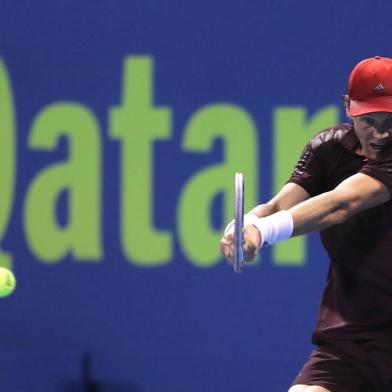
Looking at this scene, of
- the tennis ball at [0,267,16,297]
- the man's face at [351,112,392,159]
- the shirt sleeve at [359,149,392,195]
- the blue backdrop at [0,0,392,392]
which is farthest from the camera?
the blue backdrop at [0,0,392,392]

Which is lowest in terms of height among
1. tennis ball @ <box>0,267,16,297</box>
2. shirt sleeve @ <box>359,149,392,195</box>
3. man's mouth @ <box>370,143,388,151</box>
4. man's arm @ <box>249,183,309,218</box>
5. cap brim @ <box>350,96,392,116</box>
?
tennis ball @ <box>0,267,16,297</box>

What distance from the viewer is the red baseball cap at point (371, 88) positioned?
3.65 meters

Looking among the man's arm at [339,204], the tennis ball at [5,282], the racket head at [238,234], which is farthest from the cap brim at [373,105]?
the tennis ball at [5,282]

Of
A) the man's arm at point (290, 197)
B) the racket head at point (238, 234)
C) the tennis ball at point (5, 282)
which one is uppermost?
the man's arm at point (290, 197)

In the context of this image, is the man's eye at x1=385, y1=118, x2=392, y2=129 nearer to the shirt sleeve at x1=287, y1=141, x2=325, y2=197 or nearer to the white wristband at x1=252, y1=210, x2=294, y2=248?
the shirt sleeve at x1=287, y1=141, x2=325, y2=197

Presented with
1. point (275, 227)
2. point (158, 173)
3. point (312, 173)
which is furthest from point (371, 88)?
point (158, 173)

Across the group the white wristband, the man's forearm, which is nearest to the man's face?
the man's forearm

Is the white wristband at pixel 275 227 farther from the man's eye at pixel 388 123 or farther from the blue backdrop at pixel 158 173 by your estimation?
the blue backdrop at pixel 158 173

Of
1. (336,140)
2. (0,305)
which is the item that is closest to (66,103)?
(0,305)

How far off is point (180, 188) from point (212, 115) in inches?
16.2

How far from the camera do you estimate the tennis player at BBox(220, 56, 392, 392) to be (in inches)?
145

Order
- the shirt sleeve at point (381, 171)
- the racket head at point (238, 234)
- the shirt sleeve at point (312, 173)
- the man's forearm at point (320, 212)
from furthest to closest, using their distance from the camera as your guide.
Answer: the shirt sleeve at point (312, 173) < the shirt sleeve at point (381, 171) < the man's forearm at point (320, 212) < the racket head at point (238, 234)

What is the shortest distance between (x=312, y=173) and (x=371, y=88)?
418 mm

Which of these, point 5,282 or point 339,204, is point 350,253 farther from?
point 5,282
